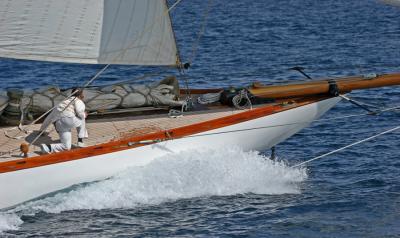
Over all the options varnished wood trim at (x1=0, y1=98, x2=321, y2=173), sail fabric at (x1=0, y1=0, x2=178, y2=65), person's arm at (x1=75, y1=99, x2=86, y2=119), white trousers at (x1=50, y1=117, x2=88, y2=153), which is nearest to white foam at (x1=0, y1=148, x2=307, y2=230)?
varnished wood trim at (x1=0, y1=98, x2=321, y2=173)

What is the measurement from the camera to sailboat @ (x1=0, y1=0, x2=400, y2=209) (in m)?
23.5

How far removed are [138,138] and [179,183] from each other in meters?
1.51

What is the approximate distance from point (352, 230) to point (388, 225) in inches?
36.9

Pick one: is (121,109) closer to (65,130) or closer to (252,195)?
(65,130)

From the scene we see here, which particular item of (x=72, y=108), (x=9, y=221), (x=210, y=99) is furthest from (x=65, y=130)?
(x=210, y=99)

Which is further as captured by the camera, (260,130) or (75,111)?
(260,130)

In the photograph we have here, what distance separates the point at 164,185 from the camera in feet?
80.5

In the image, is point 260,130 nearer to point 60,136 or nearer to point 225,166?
point 225,166

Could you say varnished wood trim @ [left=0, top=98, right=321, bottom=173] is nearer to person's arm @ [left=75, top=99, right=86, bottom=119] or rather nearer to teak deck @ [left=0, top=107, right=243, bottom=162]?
teak deck @ [left=0, top=107, right=243, bottom=162]

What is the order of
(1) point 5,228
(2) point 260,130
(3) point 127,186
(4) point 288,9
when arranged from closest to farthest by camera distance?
(1) point 5,228, (3) point 127,186, (2) point 260,130, (4) point 288,9

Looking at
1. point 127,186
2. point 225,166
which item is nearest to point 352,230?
point 225,166

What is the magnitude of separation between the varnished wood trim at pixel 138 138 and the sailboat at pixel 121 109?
0.9 inches

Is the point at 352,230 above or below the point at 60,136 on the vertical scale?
below

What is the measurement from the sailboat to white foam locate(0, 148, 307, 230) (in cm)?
24
